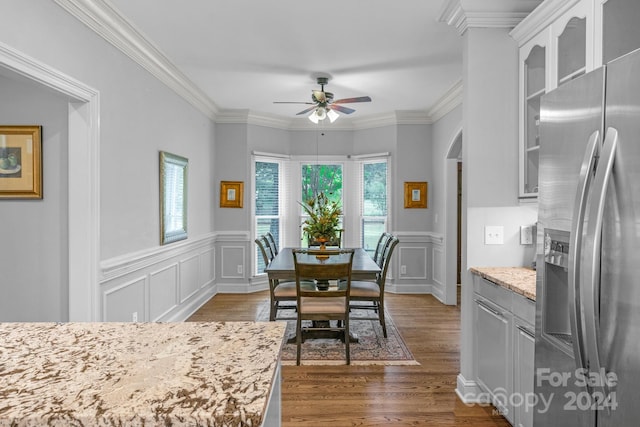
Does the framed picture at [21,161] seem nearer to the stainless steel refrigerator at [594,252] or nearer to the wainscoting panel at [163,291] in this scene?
the wainscoting panel at [163,291]

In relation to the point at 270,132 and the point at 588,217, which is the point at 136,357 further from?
the point at 270,132

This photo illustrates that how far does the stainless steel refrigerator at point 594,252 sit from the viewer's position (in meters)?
1.12

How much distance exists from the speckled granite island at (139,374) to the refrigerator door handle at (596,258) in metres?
0.94

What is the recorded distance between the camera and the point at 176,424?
769 millimetres

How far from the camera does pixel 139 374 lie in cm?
96

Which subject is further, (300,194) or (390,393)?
(300,194)

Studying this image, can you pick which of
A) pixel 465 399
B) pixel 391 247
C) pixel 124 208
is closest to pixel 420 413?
pixel 465 399

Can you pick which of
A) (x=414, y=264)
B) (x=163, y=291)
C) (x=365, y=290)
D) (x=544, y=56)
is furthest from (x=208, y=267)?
(x=544, y=56)

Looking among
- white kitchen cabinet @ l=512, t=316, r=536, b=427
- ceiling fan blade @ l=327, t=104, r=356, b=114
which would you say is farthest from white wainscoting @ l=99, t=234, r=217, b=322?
white kitchen cabinet @ l=512, t=316, r=536, b=427

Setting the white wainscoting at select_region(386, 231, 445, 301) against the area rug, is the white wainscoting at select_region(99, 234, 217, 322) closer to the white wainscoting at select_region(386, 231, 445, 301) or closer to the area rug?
the area rug

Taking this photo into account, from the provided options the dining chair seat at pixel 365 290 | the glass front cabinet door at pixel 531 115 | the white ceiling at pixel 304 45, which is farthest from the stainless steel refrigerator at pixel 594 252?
the dining chair seat at pixel 365 290

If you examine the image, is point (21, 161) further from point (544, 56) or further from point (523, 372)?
point (544, 56)

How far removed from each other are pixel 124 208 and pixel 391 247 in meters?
2.44

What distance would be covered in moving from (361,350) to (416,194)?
3028mm
